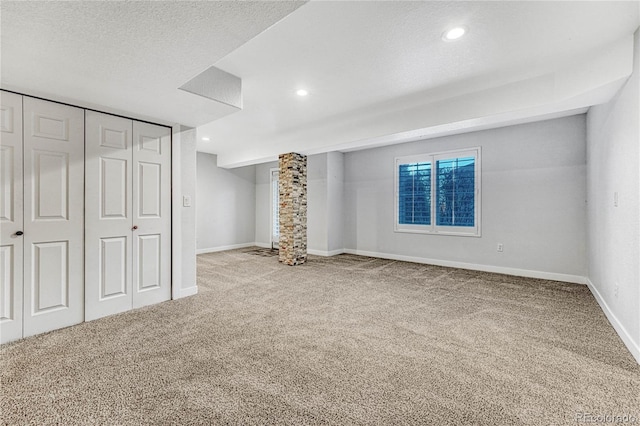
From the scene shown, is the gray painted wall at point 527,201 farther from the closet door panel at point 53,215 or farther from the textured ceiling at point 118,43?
the closet door panel at point 53,215

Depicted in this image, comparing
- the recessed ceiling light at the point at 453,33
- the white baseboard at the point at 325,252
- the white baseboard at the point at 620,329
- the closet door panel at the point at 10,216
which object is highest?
the recessed ceiling light at the point at 453,33

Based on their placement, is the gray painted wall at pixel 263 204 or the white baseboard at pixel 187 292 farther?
the gray painted wall at pixel 263 204

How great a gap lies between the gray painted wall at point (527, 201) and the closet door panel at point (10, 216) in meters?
5.63

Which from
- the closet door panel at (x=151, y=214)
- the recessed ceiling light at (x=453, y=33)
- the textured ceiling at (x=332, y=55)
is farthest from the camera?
the closet door panel at (x=151, y=214)

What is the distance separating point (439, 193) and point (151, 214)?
190 inches

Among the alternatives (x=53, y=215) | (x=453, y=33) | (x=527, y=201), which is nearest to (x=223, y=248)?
(x=53, y=215)

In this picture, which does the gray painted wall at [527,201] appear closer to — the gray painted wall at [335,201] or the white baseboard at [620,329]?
the white baseboard at [620,329]

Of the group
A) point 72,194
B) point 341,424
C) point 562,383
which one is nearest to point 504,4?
point 562,383

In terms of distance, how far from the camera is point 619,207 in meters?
2.65

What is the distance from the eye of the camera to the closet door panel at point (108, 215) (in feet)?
9.53

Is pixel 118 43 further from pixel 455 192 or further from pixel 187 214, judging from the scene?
pixel 455 192

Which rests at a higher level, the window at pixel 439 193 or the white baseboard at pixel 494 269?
the window at pixel 439 193

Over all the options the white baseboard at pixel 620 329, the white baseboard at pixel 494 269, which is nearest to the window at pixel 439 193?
the white baseboard at pixel 494 269

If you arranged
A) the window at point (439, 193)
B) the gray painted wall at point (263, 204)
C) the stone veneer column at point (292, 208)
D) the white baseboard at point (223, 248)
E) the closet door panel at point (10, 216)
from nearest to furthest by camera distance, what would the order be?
the closet door panel at point (10, 216)
the window at point (439, 193)
the stone veneer column at point (292, 208)
the white baseboard at point (223, 248)
the gray painted wall at point (263, 204)
